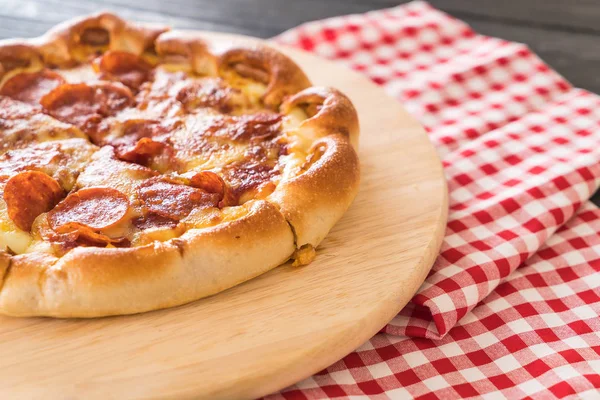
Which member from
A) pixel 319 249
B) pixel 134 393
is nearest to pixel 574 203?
pixel 319 249

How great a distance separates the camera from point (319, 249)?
3576 millimetres

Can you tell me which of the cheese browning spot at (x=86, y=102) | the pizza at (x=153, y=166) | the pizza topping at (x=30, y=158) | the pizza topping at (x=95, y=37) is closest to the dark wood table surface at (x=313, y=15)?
the pizza topping at (x=95, y=37)

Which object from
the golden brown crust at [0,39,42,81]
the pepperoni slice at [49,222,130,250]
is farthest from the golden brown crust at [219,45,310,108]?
the pepperoni slice at [49,222,130,250]

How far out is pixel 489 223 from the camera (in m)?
4.07

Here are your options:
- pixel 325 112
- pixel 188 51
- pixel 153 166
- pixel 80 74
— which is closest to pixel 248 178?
pixel 153 166

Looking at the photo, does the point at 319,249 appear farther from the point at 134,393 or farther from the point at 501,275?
the point at 134,393

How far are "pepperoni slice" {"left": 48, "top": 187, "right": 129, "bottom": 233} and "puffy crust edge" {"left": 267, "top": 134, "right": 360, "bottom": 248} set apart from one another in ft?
2.35

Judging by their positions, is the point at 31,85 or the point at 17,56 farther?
the point at 17,56

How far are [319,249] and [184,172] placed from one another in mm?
796

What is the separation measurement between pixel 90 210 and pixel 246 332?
963 mm

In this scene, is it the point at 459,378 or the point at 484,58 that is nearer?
the point at 459,378

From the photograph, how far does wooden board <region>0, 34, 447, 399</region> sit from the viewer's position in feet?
9.45

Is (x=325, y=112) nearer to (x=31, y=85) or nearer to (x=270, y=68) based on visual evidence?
(x=270, y=68)

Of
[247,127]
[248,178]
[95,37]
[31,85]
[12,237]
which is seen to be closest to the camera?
[12,237]
